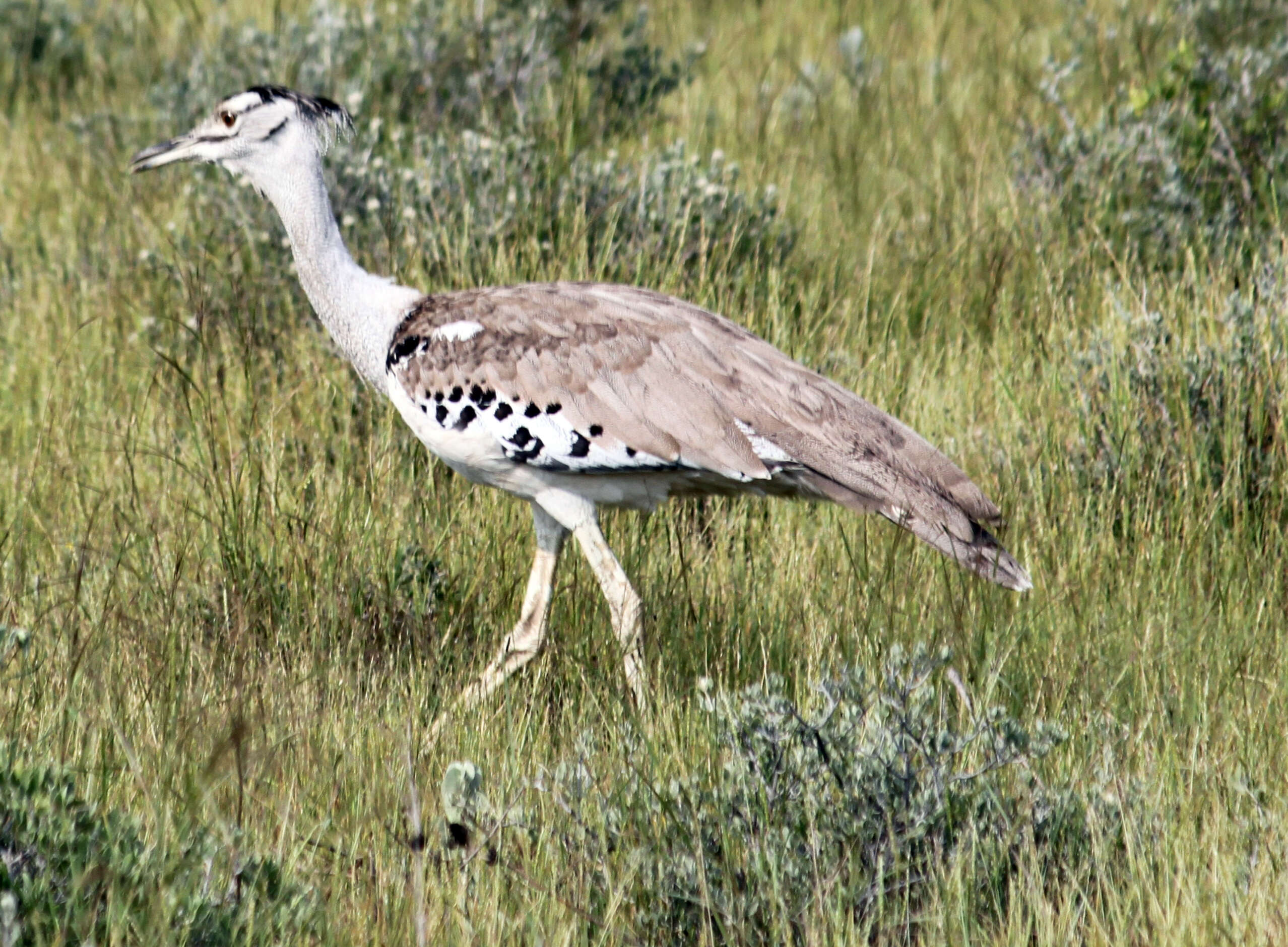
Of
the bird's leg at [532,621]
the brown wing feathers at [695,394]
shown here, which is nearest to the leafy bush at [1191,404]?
the brown wing feathers at [695,394]

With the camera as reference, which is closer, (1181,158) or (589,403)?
(589,403)

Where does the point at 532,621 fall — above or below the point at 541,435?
below

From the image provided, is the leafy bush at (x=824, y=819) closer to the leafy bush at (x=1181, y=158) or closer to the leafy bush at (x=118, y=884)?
the leafy bush at (x=118, y=884)

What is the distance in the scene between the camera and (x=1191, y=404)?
4152 mm

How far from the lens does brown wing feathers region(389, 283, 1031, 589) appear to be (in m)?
3.39

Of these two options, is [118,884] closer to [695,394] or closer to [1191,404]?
[695,394]

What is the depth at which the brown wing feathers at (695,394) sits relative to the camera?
339 cm

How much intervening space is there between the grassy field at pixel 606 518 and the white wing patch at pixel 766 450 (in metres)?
0.26

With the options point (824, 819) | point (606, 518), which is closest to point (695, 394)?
point (606, 518)

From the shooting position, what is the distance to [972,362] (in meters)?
4.75

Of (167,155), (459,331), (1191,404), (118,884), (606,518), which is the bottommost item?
(606,518)

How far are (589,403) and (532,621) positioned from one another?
547 millimetres

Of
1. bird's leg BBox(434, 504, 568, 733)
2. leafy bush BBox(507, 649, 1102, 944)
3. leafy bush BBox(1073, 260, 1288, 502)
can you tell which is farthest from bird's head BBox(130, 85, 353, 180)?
leafy bush BBox(1073, 260, 1288, 502)

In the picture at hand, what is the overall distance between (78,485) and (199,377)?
761mm
